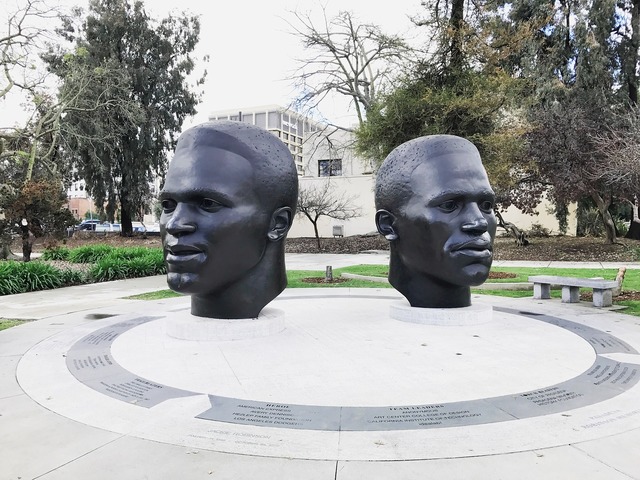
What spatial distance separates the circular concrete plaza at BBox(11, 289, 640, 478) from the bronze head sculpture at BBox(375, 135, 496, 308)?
0.54 meters

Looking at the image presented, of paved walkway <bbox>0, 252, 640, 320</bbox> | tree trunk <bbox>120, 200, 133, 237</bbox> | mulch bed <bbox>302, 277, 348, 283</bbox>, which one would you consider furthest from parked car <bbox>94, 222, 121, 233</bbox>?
mulch bed <bbox>302, 277, 348, 283</bbox>

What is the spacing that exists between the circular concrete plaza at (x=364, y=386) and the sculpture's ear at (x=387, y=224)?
1180 mm

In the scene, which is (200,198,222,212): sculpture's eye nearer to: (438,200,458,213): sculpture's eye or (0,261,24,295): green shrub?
(438,200,458,213): sculpture's eye

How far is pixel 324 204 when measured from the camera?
28516mm

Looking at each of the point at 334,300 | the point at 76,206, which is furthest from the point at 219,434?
the point at 76,206

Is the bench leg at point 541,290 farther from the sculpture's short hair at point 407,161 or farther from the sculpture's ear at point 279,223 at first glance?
the sculpture's ear at point 279,223

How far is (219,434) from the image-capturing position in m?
3.70

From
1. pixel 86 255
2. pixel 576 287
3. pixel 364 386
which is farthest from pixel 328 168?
pixel 364 386

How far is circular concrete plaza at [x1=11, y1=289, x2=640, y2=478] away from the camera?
3.50 meters

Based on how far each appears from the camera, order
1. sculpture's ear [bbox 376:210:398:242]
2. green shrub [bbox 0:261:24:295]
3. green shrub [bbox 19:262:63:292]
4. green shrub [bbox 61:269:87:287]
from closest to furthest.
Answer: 1. sculpture's ear [bbox 376:210:398:242]
2. green shrub [bbox 0:261:24:295]
3. green shrub [bbox 19:262:63:292]
4. green shrub [bbox 61:269:87:287]

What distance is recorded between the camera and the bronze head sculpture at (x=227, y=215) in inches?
246

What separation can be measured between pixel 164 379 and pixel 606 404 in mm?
4115

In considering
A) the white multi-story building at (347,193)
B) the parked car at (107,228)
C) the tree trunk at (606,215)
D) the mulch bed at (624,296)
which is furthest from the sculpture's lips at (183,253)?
the parked car at (107,228)

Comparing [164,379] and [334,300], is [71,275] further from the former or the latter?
[164,379]
